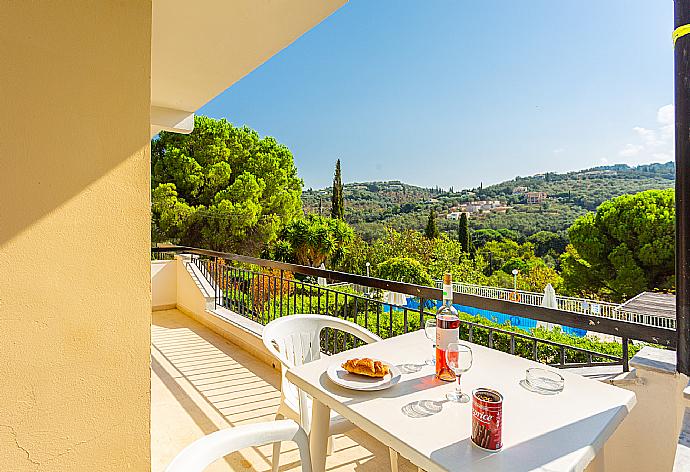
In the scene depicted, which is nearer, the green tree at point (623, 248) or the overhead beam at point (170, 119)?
the overhead beam at point (170, 119)

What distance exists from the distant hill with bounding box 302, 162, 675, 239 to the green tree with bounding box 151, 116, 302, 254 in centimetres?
265

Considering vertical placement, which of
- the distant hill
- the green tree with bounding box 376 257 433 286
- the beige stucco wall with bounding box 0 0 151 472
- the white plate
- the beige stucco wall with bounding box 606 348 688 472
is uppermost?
the distant hill

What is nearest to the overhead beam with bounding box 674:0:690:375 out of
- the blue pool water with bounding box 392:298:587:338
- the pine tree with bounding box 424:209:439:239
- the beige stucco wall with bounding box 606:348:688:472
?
the beige stucco wall with bounding box 606:348:688:472

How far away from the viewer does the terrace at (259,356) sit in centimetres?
134

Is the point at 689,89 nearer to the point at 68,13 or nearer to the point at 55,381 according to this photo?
the point at 68,13

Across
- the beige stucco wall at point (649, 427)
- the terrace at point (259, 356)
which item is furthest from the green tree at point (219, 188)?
the beige stucco wall at point (649, 427)

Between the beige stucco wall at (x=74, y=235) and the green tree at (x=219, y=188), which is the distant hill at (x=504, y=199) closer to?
the green tree at (x=219, y=188)

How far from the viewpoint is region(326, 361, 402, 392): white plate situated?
115 centimetres

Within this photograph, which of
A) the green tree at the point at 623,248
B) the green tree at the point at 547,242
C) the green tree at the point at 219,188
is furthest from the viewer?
the green tree at the point at 547,242

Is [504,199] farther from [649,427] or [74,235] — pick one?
[74,235]

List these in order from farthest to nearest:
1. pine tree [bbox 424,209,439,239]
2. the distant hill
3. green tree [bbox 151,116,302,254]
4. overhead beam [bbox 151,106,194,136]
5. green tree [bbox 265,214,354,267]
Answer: pine tree [bbox 424,209,439,239]
green tree [bbox 265,214,354,267]
the distant hill
green tree [bbox 151,116,302,254]
overhead beam [bbox 151,106,194,136]

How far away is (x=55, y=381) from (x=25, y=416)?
0.33ft

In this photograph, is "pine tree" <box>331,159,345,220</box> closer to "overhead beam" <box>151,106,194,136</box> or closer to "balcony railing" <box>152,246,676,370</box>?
"balcony railing" <box>152,246,676,370</box>

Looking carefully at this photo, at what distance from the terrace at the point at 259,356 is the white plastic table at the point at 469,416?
296 millimetres
